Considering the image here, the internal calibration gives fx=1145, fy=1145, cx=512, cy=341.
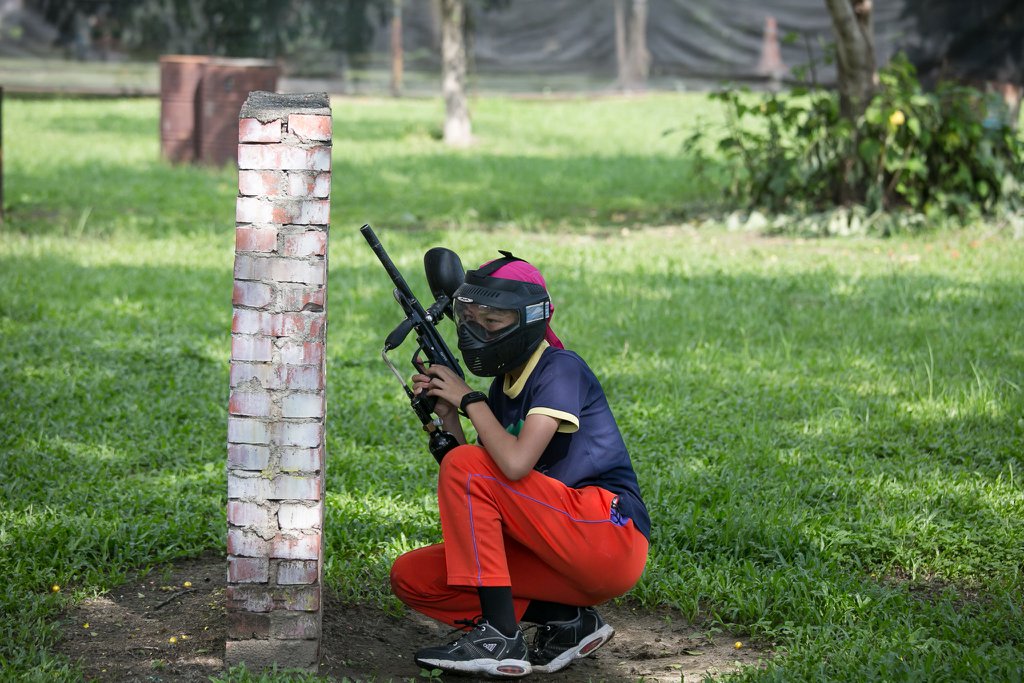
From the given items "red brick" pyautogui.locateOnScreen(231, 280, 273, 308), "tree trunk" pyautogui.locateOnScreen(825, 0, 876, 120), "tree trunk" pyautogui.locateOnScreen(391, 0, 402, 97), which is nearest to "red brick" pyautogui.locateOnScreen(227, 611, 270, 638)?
"red brick" pyautogui.locateOnScreen(231, 280, 273, 308)

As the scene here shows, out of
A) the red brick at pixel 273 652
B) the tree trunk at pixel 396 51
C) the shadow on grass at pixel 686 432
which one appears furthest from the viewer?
the tree trunk at pixel 396 51

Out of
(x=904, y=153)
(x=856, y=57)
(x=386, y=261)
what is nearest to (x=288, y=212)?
(x=386, y=261)

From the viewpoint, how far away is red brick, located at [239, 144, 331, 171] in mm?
3084

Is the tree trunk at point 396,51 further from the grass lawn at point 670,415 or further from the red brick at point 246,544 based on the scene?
the red brick at point 246,544

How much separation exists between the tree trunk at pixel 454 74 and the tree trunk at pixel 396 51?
23.7 feet

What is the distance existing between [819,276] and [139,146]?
32.2 feet

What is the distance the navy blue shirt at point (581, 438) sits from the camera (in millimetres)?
3301

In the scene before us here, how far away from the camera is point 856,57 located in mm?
9648

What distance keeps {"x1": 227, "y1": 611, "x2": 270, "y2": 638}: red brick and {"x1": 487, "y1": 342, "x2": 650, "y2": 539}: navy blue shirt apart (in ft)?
2.95

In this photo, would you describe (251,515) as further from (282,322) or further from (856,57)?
(856,57)

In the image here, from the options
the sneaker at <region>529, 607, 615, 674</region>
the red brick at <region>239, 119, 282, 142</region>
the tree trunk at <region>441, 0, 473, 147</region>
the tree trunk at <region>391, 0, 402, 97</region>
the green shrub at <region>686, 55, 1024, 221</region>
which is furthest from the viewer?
the tree trunk at <region>391, 0, 402, 97</region>

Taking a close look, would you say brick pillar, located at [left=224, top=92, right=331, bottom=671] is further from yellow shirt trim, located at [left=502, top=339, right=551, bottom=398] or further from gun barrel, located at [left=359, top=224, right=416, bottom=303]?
yellow shirt trim, located at [left=502, top=339, right=551, bottom=398]

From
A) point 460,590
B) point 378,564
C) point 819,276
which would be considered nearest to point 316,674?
point 460,590

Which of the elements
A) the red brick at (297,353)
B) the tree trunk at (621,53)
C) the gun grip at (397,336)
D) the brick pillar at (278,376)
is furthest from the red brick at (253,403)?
the tree trunk at (621,53)
